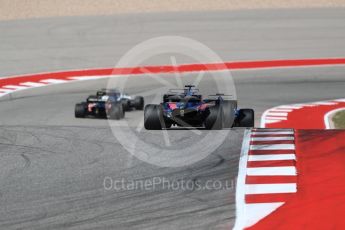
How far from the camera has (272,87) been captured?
2802 centimetres

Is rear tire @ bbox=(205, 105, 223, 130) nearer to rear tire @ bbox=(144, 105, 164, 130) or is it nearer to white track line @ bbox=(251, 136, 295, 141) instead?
white track line @ bbox=(251, 136, 295, 141)

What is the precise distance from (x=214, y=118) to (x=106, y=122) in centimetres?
456

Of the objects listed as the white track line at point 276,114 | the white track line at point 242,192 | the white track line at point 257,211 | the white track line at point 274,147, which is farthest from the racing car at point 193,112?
the white track line at point 257,211

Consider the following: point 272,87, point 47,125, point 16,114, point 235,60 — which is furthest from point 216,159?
point 235,60

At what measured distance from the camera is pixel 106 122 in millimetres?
21234

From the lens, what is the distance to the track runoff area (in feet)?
36.3

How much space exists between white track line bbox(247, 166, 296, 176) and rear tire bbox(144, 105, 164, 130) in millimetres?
4135

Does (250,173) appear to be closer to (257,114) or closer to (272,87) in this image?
(257,114)

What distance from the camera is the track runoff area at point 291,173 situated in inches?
436

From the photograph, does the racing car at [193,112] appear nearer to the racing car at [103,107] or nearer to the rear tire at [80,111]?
the racing car at [103,107]

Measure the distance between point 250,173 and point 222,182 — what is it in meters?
0.72

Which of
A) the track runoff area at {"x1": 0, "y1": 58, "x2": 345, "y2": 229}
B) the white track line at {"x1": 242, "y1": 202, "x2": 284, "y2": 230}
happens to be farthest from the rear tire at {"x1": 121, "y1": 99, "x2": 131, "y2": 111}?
the white track line at {"x1": 242, "y1": 202, "x2": 284, "y2": 230}

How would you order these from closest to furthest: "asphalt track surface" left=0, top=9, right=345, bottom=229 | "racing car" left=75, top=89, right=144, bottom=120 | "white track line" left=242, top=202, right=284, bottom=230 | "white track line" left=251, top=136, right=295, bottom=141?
"white track line" left=242, top=202, right=284, bottom=230 < "asphalt track surface" left=0, top=9, right=345, bottom=229 < "white track line" left=251, top=136, right=295, bottom=141 < "racing car" left=75, top=89, right=144, bottom=120

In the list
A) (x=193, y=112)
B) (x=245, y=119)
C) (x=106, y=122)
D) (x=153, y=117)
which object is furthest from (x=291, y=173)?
(x=106, y=122)
